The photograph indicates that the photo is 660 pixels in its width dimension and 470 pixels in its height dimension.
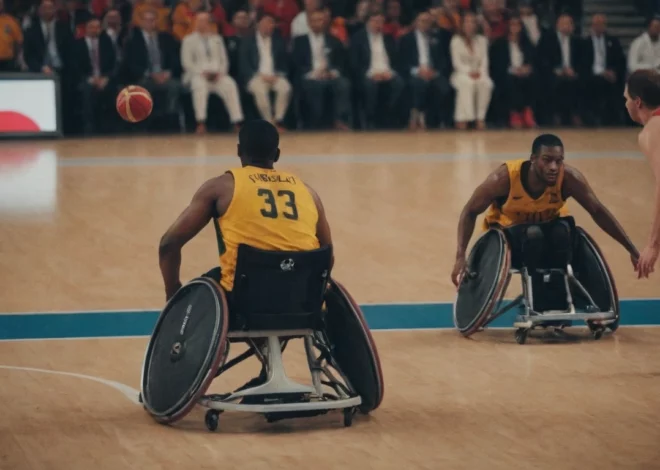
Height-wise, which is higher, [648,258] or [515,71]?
[648,258]

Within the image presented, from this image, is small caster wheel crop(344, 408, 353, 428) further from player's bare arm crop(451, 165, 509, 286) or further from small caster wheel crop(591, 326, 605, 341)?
small caster wheel crop(591, 326, 605, 341)

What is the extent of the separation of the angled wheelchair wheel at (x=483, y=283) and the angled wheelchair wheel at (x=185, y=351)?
88.0 inches

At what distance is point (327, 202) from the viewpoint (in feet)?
41.8

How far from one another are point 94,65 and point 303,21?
297 cm

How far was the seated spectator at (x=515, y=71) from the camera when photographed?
64.8ft

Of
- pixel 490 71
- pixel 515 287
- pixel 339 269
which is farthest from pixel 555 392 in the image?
pixel 490 71

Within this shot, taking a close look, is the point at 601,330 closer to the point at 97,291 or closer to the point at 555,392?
the point at 555,392

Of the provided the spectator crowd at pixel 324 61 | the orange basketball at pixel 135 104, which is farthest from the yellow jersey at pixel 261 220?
the spectator crowd at pixel 324 61

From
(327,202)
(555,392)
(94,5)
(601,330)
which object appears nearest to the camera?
(555,392)

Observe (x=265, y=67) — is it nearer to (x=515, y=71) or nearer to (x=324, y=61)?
(x=324, y=61)

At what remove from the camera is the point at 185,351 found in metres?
5.78

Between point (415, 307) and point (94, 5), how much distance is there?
11.7 metres

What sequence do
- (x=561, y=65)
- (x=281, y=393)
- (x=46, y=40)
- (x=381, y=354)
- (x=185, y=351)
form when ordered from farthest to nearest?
(x=561, y=65)
(x=46, y=40)
(x=381, y=354)
(x=281, y=393)
(x=185, y=351)

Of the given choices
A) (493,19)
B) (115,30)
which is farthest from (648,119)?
(493,19)
